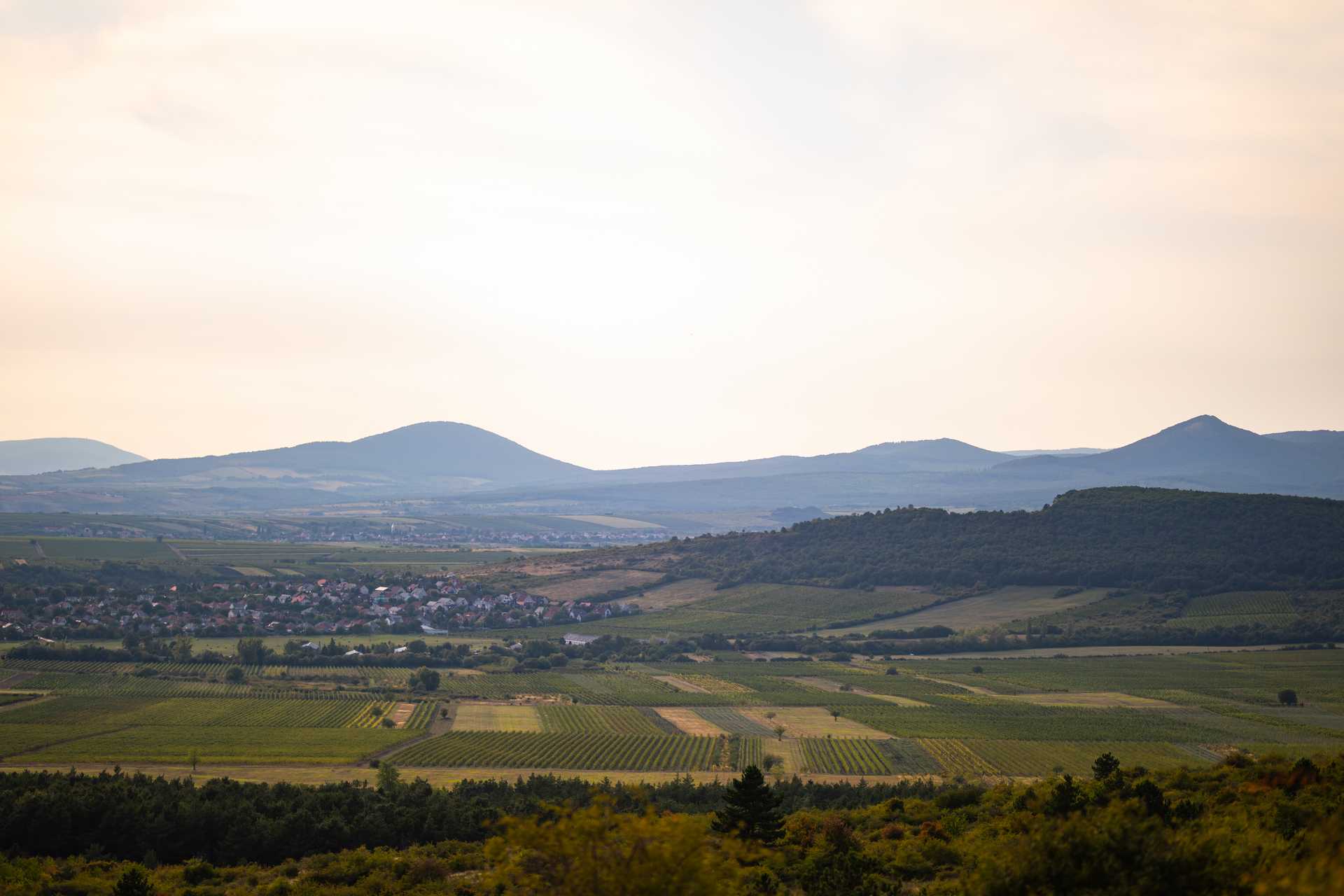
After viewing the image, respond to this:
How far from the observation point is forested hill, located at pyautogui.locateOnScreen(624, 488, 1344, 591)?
126500 millimetres

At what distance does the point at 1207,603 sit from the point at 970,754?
70.9m

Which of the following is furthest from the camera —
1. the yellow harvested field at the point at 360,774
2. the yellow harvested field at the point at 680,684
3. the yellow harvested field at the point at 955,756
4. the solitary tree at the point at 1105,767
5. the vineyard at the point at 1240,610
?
the vineyard at the point at 1240,610

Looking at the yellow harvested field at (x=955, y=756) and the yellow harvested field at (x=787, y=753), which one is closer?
the yellow harvested field at (x=955, y=756)

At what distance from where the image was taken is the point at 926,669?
309 feet

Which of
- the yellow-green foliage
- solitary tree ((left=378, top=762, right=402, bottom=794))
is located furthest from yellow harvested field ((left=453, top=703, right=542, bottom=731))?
the yellow-green foliage

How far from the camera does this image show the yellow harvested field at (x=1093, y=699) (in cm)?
7469

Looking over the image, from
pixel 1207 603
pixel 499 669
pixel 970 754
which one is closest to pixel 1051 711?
pixel 970 754

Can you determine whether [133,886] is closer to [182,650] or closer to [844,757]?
[844,757]

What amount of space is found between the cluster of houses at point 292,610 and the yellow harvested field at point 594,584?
2837mm

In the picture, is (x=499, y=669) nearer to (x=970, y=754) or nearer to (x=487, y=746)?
(x=487, y=746)

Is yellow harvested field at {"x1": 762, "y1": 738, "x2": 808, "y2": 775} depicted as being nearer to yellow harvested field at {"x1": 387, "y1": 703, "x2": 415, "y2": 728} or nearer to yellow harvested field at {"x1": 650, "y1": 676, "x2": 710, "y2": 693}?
yellow harvested field at {"x1": 650, "y1": 676, "x2": 710, "y2": 693}

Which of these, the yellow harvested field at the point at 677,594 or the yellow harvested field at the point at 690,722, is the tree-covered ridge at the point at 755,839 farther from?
the yellow harvested field at the point at 677,594

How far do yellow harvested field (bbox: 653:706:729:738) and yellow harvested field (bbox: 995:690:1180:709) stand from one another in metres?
22.6

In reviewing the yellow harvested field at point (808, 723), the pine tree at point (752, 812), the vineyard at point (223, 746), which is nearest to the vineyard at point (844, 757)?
the yellow harvested field at point (808, 723)
